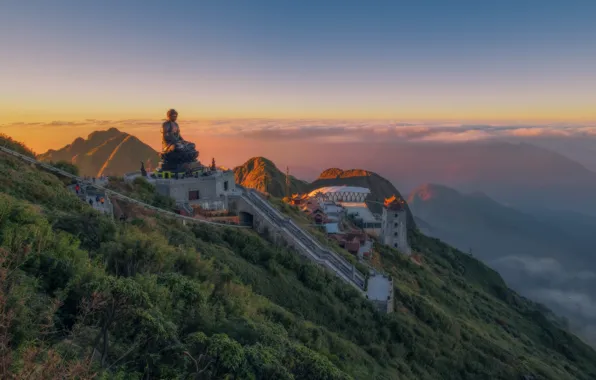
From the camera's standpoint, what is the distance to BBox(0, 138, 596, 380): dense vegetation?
23.4 feet

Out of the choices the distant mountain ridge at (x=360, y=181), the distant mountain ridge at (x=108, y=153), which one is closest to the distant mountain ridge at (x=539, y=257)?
the distant mountain ridge at (x=360, y=181)

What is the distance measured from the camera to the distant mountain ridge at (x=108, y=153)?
4815 inches

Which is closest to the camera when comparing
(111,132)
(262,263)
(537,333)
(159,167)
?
(262,263)

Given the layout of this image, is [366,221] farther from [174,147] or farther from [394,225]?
[174,147]

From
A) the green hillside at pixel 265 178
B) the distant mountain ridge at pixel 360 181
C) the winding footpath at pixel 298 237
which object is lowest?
the distant mountain ridge at pixel 360 181

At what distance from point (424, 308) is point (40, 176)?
2265cm

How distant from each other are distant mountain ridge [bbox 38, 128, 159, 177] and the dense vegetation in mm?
103457

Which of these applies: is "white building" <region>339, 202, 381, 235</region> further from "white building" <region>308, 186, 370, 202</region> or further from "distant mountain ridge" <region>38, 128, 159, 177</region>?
"distant mountain ridge" <region>38, 128, 159, 177</region>

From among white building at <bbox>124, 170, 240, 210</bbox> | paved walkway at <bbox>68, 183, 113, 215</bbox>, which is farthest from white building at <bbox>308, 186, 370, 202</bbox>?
paved walkway at <bbox>68, 183, 113, 215</bbox>

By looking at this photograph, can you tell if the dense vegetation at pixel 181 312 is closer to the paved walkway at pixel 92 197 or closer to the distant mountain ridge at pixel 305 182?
the paved walkway at pixel 92 197

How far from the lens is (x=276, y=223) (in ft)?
91.1

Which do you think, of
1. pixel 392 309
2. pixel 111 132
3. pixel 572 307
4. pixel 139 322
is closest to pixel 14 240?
pixel 139 322

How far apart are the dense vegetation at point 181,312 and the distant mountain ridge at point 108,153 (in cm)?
10346

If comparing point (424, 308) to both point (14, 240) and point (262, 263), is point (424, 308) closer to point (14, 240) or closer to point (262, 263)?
point (262, 263)
